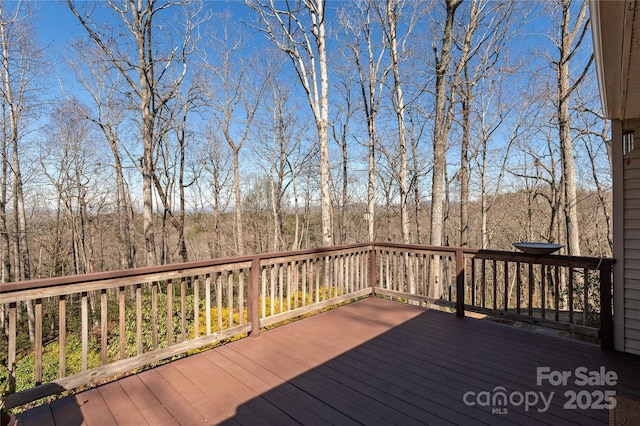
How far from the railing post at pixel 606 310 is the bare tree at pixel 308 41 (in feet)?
15.4

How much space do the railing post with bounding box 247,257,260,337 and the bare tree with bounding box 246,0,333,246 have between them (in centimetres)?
370

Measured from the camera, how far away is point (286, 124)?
15.2m

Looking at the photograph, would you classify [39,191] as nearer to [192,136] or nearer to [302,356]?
[192,136]

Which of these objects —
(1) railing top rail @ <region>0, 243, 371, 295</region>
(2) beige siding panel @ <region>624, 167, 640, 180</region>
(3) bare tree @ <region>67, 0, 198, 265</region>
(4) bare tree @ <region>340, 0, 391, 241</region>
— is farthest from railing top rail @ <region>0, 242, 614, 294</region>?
(3) bare tree @ <region>67, 0, 198, 265</region>

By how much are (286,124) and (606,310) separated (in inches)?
546

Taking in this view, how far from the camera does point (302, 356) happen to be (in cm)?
292

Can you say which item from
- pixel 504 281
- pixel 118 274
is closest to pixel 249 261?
pixel 118 274

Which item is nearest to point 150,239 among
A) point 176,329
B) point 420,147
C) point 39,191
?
point 176,329

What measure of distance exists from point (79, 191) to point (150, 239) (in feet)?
17.0

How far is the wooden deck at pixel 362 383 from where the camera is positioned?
203 centimetres

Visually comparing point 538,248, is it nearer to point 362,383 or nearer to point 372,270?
point 372,270

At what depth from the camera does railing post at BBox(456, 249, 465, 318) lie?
3.96 meters

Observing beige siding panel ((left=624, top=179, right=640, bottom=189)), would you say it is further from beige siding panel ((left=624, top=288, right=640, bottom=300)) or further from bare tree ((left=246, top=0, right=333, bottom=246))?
bare tree ((left=246, top=0, right=333, bottom=246))

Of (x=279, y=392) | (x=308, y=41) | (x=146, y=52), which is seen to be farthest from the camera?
(x=146, y=52)
